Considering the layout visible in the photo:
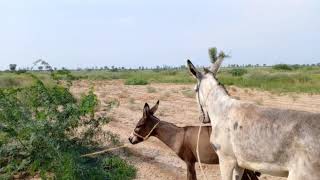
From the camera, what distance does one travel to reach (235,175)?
20.1 ft

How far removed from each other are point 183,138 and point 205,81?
2409 millimetres

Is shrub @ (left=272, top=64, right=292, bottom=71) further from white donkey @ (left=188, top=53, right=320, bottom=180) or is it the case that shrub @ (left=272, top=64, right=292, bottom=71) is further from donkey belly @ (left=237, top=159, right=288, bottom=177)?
donkey belly @ (left=237, top=159, right=288, bottom=177)

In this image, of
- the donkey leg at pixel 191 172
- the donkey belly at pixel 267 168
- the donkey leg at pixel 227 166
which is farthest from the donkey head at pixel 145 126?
the donkey belly at pixel 267 168

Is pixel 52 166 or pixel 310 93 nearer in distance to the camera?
pixel 52 166

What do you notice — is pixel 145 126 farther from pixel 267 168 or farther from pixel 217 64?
pixel 267 168

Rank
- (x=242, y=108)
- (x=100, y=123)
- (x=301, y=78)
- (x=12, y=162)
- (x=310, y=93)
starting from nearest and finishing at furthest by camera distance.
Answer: (x=242, y=108), (x=12, y=162), (x=100, y=123), (x=310, y=93), (x=301, y=78)

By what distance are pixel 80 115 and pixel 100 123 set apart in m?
1.35

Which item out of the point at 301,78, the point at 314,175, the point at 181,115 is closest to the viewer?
the point at 314,175

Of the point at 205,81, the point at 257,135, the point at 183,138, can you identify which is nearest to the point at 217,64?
the point at 205,81

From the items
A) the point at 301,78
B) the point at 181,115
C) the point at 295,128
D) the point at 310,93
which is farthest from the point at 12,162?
the point at 301,78

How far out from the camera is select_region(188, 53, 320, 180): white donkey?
16.8 ft

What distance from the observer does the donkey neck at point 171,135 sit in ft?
28.8

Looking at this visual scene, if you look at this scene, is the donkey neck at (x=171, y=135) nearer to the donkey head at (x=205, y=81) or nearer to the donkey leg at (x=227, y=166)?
the donkey head at (x=205, y=81)

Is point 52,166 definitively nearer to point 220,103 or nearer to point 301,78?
point 220,103
